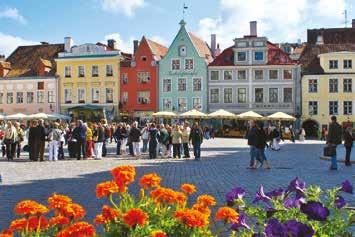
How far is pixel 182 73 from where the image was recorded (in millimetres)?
59312

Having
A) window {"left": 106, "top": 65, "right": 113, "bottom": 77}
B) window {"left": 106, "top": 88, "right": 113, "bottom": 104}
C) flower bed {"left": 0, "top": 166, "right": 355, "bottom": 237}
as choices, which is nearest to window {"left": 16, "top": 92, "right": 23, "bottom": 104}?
window {"left": 106, "top": 88, "right": 113, "bottom": 104}

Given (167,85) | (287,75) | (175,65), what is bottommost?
(167,85)

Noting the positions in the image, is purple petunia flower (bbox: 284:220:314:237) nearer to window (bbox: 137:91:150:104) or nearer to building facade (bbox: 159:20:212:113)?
building facade (bbox: 159:20:212:113)

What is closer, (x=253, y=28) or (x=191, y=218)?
(x=191, y=218)

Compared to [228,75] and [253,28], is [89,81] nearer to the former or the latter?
[228,75]

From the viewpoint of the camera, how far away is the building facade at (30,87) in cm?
6350

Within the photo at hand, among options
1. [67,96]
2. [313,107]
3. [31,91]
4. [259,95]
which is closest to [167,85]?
[259,95]

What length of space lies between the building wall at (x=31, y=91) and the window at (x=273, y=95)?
77.8 ft

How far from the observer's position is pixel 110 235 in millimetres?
3889

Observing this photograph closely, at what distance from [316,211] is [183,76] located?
184 ft

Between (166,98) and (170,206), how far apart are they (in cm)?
5517

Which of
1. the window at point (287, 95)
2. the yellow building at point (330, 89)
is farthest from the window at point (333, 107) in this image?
the window at point (287, 95)

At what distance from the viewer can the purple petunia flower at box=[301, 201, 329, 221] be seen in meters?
3.32

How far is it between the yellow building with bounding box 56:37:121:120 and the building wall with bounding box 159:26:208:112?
5335 millimetres
